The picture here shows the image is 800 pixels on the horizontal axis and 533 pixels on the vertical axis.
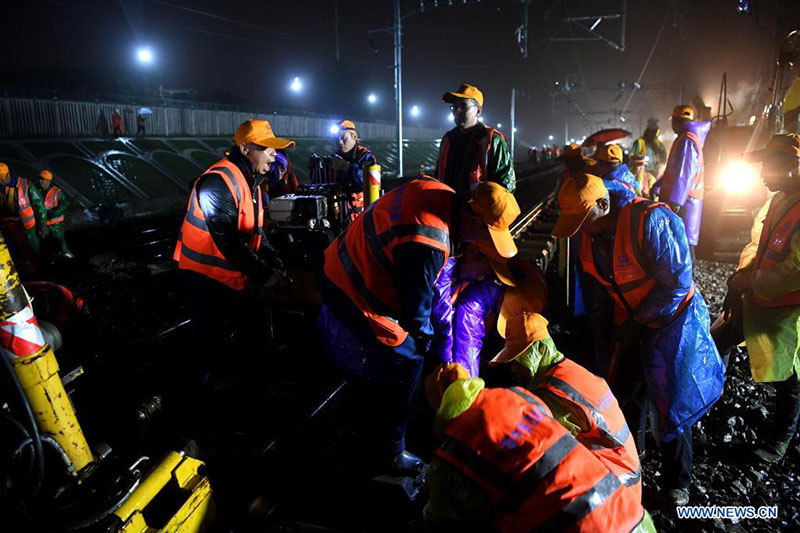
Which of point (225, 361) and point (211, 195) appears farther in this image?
point (225, 361)

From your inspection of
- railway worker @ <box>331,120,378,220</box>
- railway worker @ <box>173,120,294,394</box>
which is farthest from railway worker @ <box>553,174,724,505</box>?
railway worker @ <box>331,120,378,220</box>

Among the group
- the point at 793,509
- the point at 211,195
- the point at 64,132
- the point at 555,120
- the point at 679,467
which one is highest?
the point at 555,120

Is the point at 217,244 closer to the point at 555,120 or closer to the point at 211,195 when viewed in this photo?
the point at 211,195

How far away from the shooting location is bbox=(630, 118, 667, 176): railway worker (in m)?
9.00

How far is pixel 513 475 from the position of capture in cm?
152

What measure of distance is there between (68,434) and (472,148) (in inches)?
149

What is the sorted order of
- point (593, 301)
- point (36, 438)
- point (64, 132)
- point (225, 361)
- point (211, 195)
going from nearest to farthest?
point (36, 438), point (211, 195), point (593, 301), point (225, 361), point (64, 132)

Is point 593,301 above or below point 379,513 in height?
above

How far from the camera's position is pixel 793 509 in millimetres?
2998

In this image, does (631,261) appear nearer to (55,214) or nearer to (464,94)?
(464,94)

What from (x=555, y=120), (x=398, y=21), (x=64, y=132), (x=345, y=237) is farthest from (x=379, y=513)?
(x=555, y=120)

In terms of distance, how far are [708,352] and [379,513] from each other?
7.14ft

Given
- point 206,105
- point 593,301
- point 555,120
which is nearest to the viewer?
point 593,301

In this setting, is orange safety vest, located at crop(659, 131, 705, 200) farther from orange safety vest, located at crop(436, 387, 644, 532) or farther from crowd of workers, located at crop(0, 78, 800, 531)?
orange safety vest, located at crop(436, 387, 644, 532)
